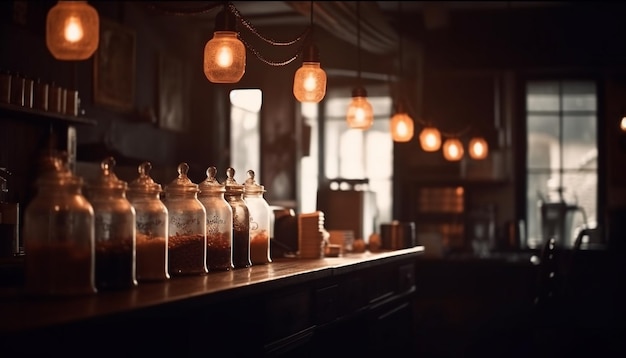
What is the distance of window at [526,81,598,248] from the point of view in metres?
10.4

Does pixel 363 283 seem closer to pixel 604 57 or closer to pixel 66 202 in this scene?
pixel 66 202

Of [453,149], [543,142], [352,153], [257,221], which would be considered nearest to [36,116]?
[257,221]

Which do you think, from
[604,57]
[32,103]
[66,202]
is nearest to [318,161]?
[604,57]

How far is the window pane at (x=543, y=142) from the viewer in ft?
34.5

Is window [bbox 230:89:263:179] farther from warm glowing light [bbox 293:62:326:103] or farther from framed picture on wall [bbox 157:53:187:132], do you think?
warm glowing light [bbox 293:62:326:103]

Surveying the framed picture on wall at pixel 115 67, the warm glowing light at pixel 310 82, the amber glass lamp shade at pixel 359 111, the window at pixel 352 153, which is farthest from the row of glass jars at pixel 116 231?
the window at pixel 352 153

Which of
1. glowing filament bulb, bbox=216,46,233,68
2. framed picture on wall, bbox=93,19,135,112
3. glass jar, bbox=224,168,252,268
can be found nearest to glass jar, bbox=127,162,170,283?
glass jar, bbox=224,168,252,268

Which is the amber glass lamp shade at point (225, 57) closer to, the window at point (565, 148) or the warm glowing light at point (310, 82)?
the warm glowing light at point (310, 82)

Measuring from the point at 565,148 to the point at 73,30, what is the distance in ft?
27.0

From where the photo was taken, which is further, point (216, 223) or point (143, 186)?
point (216, 223)

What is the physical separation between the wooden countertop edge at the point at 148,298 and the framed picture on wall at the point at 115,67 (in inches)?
185

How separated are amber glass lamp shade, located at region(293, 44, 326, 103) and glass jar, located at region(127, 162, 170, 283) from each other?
2029mm

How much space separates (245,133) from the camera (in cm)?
1052

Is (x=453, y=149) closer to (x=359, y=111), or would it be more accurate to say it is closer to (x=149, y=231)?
(x=359, y=111)
